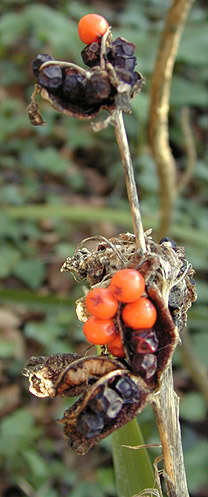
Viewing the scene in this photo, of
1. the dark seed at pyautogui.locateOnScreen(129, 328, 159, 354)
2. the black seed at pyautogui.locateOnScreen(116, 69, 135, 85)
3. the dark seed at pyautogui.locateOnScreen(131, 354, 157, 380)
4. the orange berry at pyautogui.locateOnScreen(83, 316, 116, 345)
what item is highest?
the black seed at pyautogui.locateOnScreen(116, 69, 135, 85)

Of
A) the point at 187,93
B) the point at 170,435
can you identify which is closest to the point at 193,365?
the point at 170,435

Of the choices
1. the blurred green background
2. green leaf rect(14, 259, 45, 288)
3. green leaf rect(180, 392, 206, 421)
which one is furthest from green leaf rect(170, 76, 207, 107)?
green leaf rect(180, 392, 206, 421)

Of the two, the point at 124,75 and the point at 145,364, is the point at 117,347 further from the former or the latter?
the point at 124,75

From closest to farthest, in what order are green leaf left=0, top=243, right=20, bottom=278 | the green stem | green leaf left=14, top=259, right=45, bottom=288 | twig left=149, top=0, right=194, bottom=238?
the green stem → twig left=149, top=0, right=194, bottom=238 → green leaf left=0, top=243, right=20, bottom=278 → green leaf left=14, top=259, right=45, bottom=288

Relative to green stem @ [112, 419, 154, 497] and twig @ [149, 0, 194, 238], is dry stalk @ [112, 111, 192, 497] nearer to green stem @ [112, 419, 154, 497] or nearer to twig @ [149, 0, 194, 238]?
green stem @ [112, 419, 154, 497]

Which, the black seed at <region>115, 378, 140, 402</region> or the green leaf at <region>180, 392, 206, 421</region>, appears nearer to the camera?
the black seed at <region>115, 378, 140, 402</region>

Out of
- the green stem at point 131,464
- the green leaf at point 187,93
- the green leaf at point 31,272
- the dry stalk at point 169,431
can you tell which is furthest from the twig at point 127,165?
the green leaf at point 187,93

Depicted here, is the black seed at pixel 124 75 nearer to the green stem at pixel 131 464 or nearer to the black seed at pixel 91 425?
the black seed at pixel 91 425
